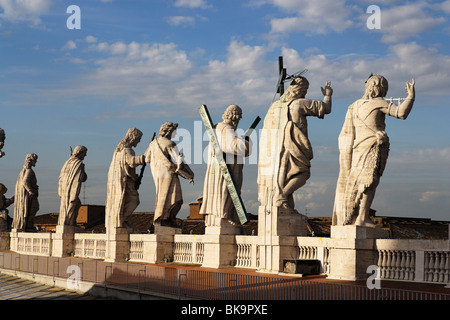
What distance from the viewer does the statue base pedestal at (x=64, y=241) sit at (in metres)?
28.8

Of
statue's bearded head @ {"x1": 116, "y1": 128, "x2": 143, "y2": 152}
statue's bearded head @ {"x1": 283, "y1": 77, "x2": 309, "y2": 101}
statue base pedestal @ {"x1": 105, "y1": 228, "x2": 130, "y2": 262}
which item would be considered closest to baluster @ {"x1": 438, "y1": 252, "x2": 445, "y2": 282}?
statue's bearded head @ {"x1": 283, "y1": 77, "x2": 309, "y2": 101}

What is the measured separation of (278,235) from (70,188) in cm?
1334

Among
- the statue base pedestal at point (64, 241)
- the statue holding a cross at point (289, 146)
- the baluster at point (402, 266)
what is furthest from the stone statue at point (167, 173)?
the baluster at point (402, 266)

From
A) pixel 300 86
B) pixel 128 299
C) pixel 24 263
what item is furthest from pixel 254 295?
pixel 24 263

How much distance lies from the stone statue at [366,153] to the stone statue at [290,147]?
189 centimetres

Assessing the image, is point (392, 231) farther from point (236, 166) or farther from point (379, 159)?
point (379, 159)

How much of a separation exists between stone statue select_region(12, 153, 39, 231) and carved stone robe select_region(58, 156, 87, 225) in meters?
4.27

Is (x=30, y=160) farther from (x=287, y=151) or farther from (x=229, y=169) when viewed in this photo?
(x=287, y=151)

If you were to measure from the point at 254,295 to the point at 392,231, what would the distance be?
14713 millimetres

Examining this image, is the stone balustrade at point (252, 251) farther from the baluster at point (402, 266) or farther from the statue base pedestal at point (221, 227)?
the statue base pedestal at point (221, 227)

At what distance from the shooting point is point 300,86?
18.9 meters

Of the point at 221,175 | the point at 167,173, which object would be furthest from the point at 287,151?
the point at 167,173

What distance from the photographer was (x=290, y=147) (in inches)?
733

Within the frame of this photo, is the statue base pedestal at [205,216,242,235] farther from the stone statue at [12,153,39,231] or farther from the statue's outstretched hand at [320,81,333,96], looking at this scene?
the stone statue at [12,153,39,231]
